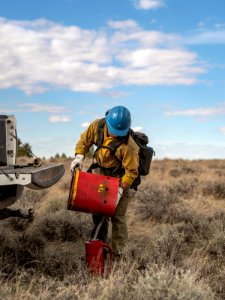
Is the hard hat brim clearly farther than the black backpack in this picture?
No

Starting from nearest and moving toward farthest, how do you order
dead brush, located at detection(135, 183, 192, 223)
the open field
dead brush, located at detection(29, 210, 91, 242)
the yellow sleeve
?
1. the open field
2. the yellow sleeve
3. dead brush, located at detection(29, 210, 91, 242)
4. dead brush, located at detection(135, 183, 192, 223)

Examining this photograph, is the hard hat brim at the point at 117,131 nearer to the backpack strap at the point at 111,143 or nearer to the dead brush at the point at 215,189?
the backpack strap at the point at 111,143

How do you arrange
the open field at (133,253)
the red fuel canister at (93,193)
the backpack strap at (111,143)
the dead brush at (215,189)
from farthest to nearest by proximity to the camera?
the dead brush at (215,189) → the backpack strap at (111,143) → the red fuel canister at (93,193) → the open field at (133,253)

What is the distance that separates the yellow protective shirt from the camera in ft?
20.6

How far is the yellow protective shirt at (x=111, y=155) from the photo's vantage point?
6.28 m

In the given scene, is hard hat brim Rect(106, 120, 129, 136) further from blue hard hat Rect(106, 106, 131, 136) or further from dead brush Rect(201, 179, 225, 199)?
dead brush Rect(201, 179, 225, 199)

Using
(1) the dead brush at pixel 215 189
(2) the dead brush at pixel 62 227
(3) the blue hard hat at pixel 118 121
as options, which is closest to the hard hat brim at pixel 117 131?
(3) the blue hard hat at pixel 118 121

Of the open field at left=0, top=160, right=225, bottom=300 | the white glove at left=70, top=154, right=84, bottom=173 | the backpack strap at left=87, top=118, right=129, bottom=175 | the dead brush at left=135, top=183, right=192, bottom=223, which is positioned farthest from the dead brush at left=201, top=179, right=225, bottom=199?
the white glove at left=70, top=154, right=84, bottom=173

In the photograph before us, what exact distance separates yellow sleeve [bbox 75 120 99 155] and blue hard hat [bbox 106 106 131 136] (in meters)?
0.37

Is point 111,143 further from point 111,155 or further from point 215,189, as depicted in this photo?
point 215,189

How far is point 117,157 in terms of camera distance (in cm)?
638

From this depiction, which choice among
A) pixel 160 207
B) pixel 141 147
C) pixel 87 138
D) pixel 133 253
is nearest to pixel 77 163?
pixel 87 138

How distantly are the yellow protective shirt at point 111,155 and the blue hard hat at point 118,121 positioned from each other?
178mm

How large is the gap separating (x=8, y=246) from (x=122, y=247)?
1.45 metres
